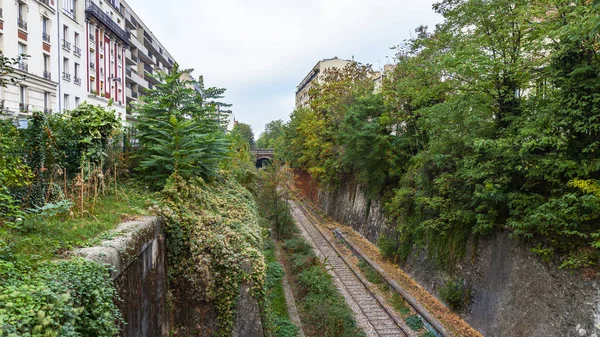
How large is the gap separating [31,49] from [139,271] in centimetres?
2369

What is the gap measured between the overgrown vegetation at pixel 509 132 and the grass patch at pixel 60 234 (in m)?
9.23

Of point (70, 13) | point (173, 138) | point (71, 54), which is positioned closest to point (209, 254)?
point (173, 138)

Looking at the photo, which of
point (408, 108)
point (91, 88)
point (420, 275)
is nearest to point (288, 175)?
point (408, 108)

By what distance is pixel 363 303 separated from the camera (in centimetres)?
1505

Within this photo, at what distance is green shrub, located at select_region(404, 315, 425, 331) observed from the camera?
13086mm

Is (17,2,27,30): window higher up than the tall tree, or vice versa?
(17,2,27,30): window

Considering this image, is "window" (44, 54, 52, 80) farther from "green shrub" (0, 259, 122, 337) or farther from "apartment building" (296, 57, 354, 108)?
"apartment building" (296, 57, 354, 108)

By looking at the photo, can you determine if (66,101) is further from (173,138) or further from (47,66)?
(173,138)

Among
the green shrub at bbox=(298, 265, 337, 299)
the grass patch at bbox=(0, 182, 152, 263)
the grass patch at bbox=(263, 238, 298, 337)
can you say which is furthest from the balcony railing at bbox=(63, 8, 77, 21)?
the grass patch at bbox=(0, 182, 152, 263)

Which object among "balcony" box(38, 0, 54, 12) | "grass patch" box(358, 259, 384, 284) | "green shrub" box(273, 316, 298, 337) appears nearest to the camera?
"green shrub" box(273, 316, 298, 337)

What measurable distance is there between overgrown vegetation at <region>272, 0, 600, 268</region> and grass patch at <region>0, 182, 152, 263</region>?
30.3 feet

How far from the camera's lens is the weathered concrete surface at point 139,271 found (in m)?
4.96

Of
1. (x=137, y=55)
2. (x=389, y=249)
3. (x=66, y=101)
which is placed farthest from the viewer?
(x=137, y=55)

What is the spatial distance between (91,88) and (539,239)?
33.1m
